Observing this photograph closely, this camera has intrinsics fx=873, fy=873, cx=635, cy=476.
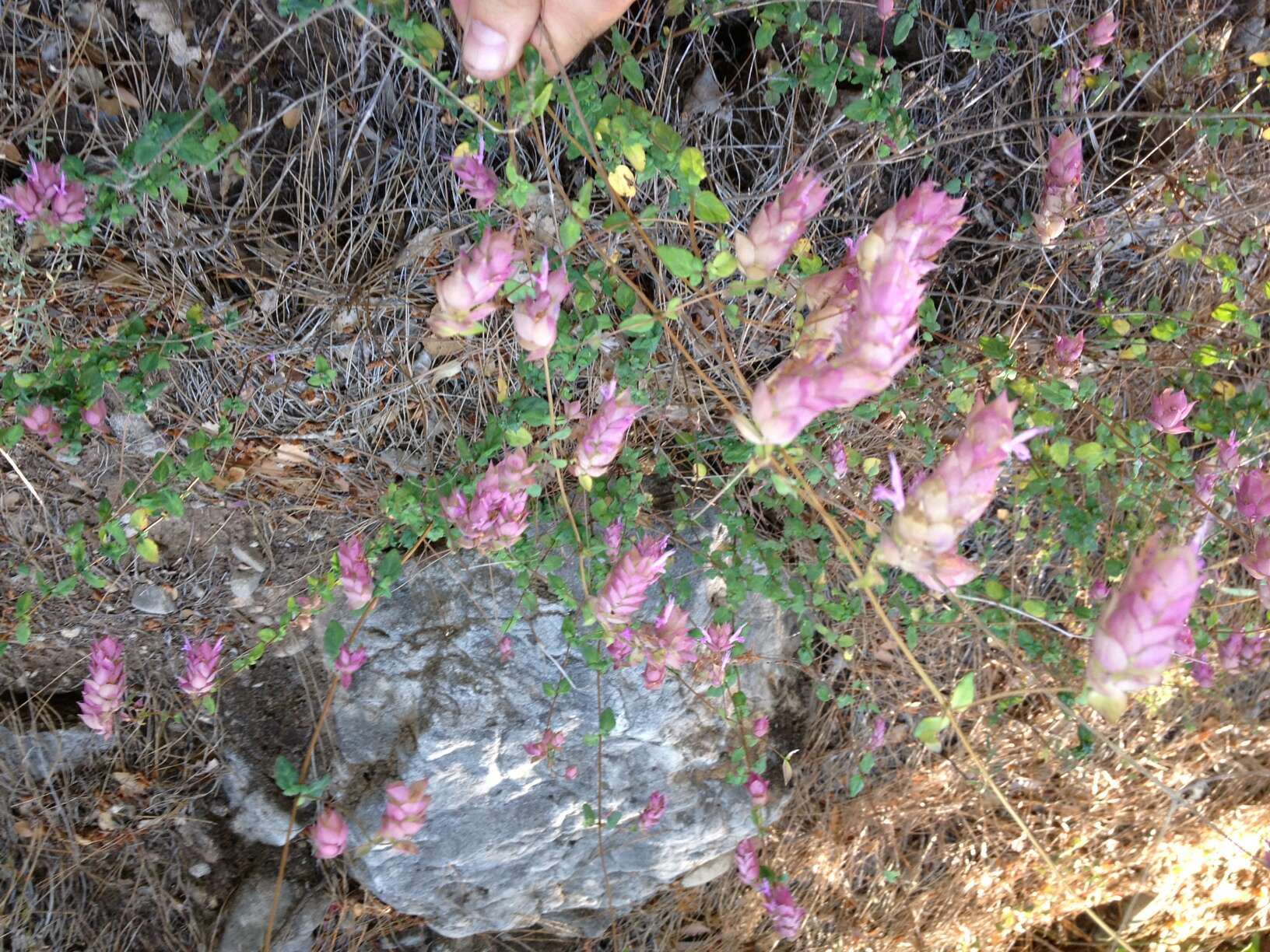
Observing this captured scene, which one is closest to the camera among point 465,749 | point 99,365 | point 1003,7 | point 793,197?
point 793,197

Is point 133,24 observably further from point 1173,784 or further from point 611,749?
point 1173,784

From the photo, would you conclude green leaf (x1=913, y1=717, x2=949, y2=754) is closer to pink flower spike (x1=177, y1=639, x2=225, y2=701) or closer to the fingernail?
the fingernail

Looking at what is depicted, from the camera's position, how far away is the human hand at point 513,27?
0.98m

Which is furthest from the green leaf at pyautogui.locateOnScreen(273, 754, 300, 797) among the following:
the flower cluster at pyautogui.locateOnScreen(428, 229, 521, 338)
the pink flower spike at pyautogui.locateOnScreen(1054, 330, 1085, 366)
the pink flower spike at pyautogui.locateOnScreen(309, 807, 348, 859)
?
the pink flower spike at pyautogui.locateOnScreen(1054, 330, 1085, 366)

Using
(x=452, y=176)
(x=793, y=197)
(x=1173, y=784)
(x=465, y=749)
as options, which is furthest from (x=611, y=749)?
(x=1173, y=784)

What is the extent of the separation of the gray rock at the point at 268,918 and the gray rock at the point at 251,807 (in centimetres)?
12

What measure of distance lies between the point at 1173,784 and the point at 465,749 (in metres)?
2.06

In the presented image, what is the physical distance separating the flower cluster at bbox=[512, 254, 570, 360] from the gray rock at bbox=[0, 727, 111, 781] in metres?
1.80

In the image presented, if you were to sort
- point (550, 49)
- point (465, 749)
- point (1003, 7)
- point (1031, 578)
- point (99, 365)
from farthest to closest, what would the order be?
point (1031, 578) → point (465, 749) → point (1003, 7) → point (99, 365) → point (550, 49)

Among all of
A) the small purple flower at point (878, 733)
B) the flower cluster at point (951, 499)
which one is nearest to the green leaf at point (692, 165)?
the flower cluster at point (951, 499)

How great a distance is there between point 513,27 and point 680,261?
1.07 feet

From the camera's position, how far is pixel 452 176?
157cm

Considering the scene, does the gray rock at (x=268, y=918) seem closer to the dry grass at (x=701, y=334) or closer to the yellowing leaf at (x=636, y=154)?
the dry grass at (x=701, y=334)

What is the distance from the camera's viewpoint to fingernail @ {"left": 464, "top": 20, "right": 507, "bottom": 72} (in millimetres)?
978
